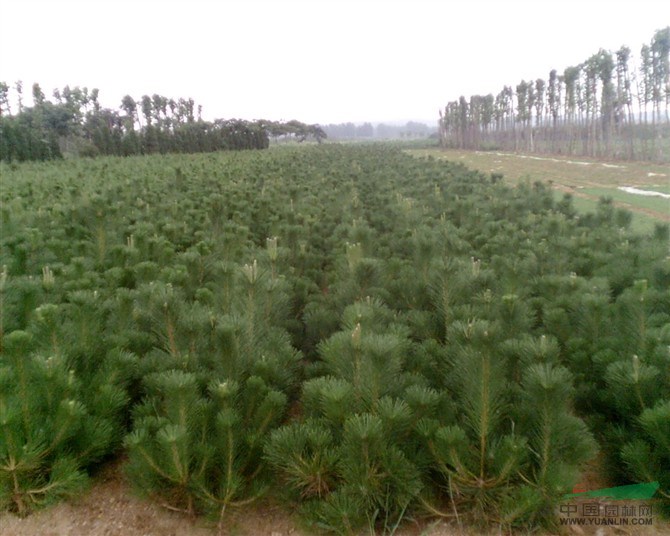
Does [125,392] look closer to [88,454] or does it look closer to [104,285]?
[88,454]

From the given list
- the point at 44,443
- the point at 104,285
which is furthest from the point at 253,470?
the point at 104,285

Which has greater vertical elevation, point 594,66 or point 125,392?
point 594,66

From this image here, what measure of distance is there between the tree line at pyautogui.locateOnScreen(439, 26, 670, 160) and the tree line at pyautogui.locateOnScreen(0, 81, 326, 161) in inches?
995

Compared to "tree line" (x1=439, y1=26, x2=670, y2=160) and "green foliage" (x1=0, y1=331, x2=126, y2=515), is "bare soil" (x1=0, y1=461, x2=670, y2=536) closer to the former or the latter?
"green foliage" (x1=0, y1=331, x2=126, y2=515)

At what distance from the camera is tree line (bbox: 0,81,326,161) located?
1118 inches

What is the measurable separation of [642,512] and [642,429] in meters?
0.35

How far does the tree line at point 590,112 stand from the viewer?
29.2 meters

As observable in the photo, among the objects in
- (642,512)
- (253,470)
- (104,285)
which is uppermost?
(104,285)

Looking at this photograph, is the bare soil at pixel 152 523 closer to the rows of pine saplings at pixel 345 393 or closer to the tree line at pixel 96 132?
the rows of pine saplings at pixel 345 393

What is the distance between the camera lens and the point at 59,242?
4367mm

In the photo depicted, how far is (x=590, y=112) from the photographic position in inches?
1406

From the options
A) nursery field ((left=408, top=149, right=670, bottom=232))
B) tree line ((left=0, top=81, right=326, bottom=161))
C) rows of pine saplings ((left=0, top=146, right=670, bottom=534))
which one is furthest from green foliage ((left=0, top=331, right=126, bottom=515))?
tree line ((left=0, top=81, right=326, bottom=161))

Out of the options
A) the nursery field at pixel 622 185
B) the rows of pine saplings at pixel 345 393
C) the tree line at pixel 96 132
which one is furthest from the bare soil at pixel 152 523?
the tree line at pixel 96 132

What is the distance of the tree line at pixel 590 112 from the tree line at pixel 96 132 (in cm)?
2526
